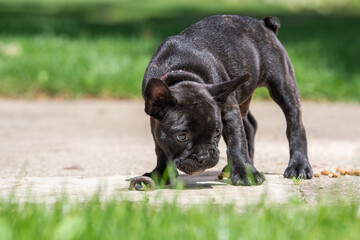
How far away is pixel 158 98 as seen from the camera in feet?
14.3

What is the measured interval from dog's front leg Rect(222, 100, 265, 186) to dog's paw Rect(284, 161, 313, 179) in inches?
22.5

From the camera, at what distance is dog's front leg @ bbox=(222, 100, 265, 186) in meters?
4.62

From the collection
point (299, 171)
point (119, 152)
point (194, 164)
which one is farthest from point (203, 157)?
point (119, 152)

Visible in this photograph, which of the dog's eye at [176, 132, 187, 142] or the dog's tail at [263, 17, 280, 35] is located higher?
the dog's tail at [263, 17, 280, 35]

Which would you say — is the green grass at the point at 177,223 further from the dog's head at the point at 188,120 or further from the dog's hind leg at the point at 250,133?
the dog's hind leg at the point at 250,133

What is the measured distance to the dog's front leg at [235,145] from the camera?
182 inches

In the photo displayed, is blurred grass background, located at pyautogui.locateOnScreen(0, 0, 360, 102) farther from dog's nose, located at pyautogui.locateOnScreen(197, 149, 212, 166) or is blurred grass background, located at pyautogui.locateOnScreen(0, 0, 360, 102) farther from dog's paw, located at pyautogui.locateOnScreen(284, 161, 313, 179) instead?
dog's nose, located at pyautogui.locateOnScreen(197, 149, 212, 166)

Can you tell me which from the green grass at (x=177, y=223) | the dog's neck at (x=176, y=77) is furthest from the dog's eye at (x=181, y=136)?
the green grass at (x=177, y=223)

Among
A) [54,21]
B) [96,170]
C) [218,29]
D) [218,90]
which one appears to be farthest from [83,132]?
[54,21]

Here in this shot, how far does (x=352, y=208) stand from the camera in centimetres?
324

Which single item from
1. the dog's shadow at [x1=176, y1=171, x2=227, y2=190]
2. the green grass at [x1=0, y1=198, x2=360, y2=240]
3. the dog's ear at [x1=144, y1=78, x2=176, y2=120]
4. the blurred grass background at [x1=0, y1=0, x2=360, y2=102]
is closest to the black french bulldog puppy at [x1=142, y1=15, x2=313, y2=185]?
the dog's ear at [x1=144, y1=78, x2=176, y2=120]

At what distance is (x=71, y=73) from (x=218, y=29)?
648 centimetres

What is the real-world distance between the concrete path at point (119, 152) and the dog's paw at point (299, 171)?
0.43ft

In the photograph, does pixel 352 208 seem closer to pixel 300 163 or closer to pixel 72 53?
pixel 300 163
